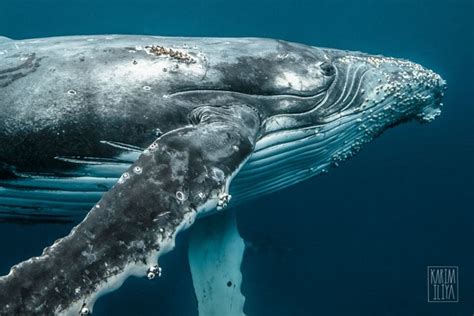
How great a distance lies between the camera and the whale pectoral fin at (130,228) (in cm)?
319

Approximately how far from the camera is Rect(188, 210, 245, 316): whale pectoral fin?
24.8 feet

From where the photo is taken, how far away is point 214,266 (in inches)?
297

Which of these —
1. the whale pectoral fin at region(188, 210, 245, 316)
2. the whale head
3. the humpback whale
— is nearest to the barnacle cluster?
the humpback whale

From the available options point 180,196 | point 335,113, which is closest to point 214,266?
point 335,113

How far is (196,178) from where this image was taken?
3.81 meters

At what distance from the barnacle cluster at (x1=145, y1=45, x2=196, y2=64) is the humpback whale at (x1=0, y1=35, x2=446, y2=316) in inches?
0.8

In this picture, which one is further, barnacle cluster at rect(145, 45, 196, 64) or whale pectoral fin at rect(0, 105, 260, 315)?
barnacle cluster at rect(145, 45, 196, 64)

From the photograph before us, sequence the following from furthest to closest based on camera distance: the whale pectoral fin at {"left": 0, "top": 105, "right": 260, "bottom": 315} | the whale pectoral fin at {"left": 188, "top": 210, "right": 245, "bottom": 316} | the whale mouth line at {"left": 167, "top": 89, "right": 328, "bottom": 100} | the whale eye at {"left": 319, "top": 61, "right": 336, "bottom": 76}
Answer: the whale pectoral fin at {"left": 188, "top": 210, "right": 245, "bottom": 316} → the whale eye at {"left": 319, "top": 61, "right": 336, "bottom": 76} → the whale mouth line at {"left": 167, "top": 89, "right": 328, "bottom": 100} → the whale pectoral fin at {"left": 0, "top": 105, "right": 260, "bottom": 315}

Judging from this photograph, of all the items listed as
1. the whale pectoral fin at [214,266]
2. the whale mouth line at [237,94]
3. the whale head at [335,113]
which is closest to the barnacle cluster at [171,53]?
the whale mouth line at [237,94]

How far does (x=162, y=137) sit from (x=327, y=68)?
3159 mm

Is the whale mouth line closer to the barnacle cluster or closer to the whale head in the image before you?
the whale head

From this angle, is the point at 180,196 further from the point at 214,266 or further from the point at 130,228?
the point at 214,266

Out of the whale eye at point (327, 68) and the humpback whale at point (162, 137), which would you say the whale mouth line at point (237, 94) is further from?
the whale eye at point (327, 68)

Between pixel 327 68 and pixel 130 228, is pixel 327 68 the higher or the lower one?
the higher one
